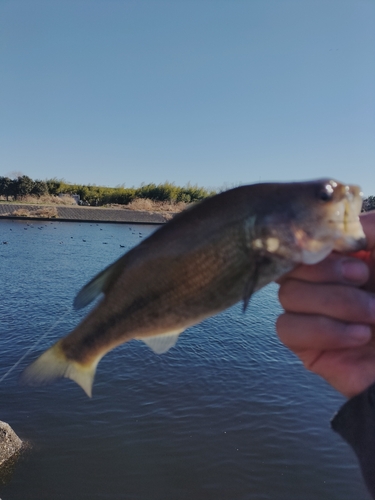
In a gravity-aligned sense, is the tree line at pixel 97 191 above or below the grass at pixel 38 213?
above

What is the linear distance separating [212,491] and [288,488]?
1.91 meters

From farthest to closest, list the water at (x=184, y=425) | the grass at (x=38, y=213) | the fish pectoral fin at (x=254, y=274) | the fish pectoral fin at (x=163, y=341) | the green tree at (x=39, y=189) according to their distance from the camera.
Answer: the green tree at (x=39, y=189), the grass at (x=38, y=213), the water at (x=184, y=425), the fish pectoral fin at (x=163, y=341), the fish pectoral fin at (x=254, y=274)

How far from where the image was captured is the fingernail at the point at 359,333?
218 cm

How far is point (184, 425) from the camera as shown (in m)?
12.7

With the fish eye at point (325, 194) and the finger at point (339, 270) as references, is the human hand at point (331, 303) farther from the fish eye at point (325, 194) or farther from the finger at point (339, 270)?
the fish eye at point (325, 194)

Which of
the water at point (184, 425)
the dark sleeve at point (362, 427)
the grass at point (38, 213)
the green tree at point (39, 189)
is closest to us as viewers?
the dark sleeve at point (362, 427)

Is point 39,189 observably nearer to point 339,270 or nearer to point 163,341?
point 163,341

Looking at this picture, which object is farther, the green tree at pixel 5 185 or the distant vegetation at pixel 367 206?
the green tree at pixel 5 185

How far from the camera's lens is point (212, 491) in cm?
1021

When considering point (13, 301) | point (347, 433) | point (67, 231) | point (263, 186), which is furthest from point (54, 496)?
point (67, 231)

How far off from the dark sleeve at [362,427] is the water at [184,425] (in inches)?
353

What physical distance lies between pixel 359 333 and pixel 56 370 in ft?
5.11

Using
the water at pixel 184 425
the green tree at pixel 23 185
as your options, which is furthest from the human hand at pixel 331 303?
the green tree at pixel 23 185

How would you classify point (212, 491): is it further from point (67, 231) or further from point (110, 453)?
point (67, 231)
